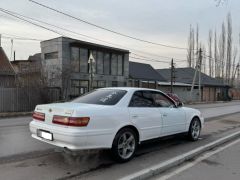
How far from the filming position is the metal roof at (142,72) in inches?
1482

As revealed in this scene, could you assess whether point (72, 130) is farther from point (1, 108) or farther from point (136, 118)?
point (1, 108)

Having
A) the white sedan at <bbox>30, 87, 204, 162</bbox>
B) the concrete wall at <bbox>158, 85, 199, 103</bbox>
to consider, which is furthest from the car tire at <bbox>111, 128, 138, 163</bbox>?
the concrete wall at <bbox>158, 85, 199, 103</bbox>

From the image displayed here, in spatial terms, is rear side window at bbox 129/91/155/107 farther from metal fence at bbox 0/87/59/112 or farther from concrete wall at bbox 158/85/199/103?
concrete wall at bbox 158/85/199/103

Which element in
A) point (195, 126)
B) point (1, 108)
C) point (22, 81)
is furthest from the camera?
point (22, 81)

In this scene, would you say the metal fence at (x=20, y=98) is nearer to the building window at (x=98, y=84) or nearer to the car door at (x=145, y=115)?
the building window at (x=98, y=84)

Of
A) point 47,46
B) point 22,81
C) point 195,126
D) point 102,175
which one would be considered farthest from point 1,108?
point 102,175

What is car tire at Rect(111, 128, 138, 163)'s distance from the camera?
229 inches

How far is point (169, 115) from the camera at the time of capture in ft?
24.0

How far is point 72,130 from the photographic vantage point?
5.29 m

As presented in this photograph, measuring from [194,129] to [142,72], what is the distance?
31653 millimetres

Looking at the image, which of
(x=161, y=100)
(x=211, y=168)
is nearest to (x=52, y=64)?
(x=161, y=100)

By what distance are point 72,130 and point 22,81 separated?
18540 millimetres

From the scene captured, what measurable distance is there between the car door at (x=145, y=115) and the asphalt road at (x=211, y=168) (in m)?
1.08

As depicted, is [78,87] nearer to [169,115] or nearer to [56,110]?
[169,115]
